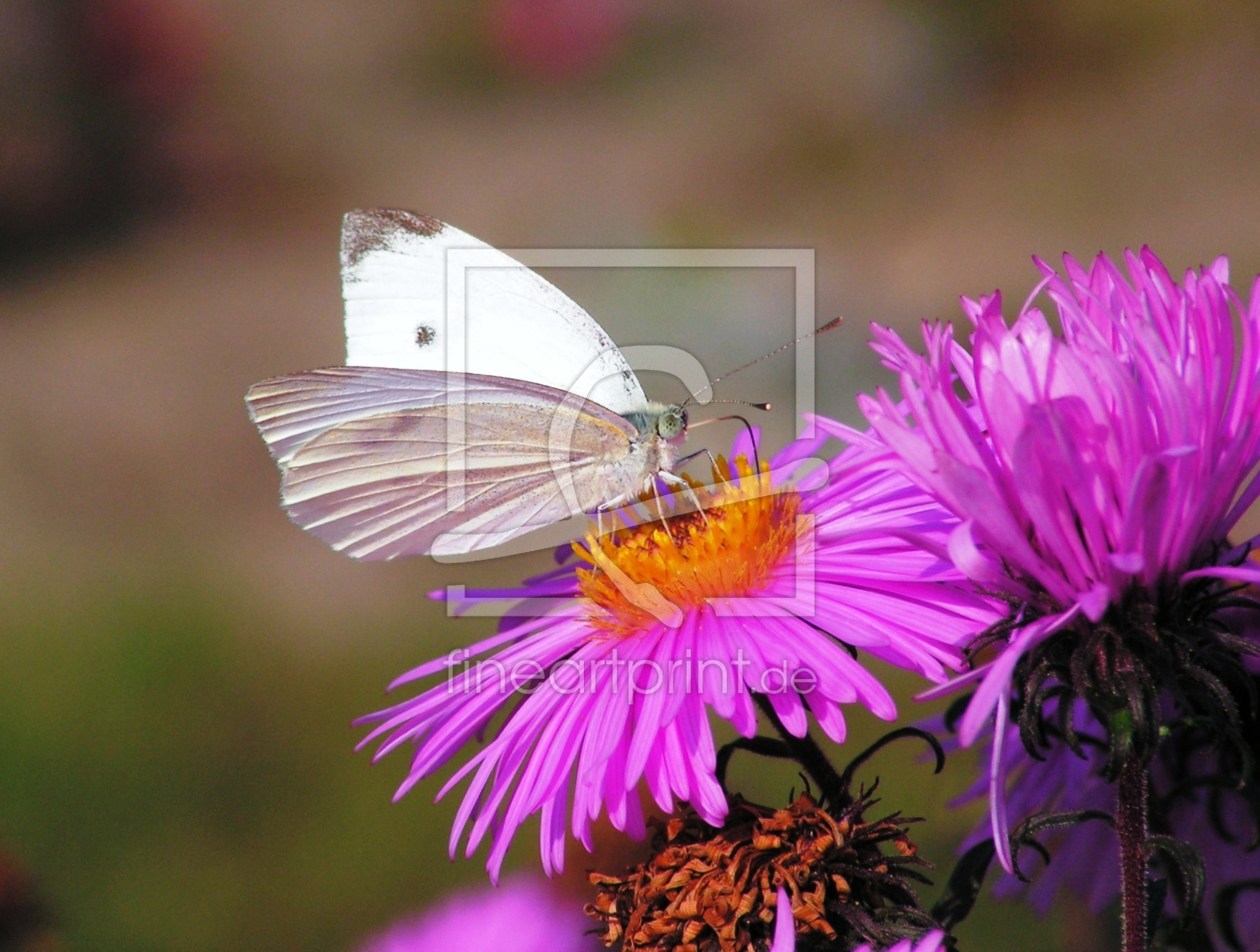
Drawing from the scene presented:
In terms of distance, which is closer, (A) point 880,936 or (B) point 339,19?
(A) point 880,936

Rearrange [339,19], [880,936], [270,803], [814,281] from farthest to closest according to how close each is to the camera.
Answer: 1. [339,19]
2. [814,281]
3. [270,803]
4. [880,936]

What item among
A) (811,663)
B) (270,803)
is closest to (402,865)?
(270,803)

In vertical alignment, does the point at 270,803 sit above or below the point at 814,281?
below

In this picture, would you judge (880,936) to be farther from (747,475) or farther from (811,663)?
(747,475)

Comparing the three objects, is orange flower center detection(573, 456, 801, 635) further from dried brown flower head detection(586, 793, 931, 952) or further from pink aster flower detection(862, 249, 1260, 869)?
pink aster flower detection(862, 249, 1260, 869)

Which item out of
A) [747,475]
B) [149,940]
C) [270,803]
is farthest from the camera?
[270,803]

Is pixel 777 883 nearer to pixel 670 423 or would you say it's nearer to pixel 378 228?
pixel 670 423

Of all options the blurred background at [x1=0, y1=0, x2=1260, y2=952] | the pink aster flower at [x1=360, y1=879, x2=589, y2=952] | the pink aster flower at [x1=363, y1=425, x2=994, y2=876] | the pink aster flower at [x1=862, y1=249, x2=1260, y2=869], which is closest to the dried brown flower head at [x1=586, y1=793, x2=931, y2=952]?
the pink aster flower at [x1=363, y1=425, x2=994, y2=876]

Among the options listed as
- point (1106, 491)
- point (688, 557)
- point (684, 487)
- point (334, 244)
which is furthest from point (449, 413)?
point (334, 244)
